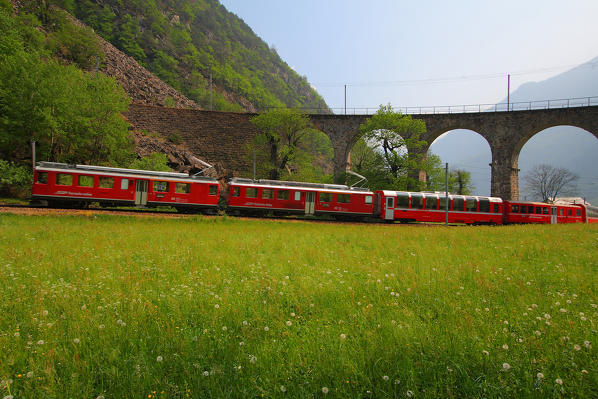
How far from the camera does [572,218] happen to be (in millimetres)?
29953

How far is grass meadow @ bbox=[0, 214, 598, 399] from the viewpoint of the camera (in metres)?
2.18

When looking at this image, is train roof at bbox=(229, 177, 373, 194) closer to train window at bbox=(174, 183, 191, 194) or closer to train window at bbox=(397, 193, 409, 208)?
train window at bbox=(397, 193, 409, 208)

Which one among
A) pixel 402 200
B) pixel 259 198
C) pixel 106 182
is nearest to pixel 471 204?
pixel 402 200

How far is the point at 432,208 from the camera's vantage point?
2403 centimetres

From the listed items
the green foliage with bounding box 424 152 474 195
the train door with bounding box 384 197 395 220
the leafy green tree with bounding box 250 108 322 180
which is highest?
the leafy green tree with bounding box 250 108 322 180

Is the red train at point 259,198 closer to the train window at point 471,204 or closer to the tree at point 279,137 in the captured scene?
the train window at point 471,204

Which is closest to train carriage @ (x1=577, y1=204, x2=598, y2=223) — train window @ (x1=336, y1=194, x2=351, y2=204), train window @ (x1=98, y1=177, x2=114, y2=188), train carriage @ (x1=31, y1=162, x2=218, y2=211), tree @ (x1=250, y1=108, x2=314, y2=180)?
train window @ (x1=336, y1=194, x2=351, y2=204)

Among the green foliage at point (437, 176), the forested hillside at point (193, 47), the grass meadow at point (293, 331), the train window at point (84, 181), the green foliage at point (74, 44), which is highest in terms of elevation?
the forested hillside at point (193, 47)

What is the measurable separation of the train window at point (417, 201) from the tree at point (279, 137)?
1833 cm

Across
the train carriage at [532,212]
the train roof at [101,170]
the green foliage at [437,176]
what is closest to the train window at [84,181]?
the train roof at [101,170]

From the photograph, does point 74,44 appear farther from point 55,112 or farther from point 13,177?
point 13,177

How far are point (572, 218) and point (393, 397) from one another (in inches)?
1574

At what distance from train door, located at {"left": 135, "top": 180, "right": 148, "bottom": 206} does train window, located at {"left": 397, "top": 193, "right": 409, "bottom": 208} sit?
19623mm

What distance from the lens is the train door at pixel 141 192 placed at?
1977cm
